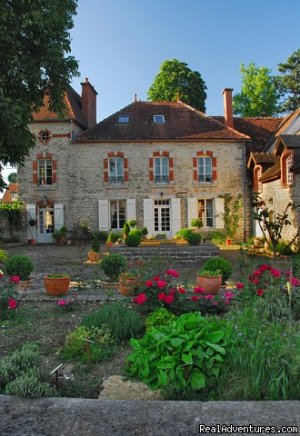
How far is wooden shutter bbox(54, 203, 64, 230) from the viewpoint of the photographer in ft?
61.7

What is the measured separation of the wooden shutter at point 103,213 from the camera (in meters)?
18.8

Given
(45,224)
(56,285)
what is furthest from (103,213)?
(56,285)

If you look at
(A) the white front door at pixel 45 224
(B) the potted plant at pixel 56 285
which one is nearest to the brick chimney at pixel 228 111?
(A) the white front door at pixel 45 224

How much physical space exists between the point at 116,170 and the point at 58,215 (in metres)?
3.92

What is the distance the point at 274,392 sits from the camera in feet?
7.28

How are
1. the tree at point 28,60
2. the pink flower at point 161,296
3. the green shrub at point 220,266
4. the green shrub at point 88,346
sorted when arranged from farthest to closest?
the tree at point 28,60, the green shrub at point 220,266, the pink flower at point 161,296, the green shrub at point 88,346

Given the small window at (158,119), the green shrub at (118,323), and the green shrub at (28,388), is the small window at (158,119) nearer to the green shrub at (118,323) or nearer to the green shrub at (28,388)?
the green shrub at (118,323)

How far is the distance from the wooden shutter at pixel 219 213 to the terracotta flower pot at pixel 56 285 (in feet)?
45.6

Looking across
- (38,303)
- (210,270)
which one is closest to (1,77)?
(38,303)

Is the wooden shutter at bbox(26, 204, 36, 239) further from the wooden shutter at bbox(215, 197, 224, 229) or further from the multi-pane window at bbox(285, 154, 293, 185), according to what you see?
the multi-pane window at bbox(285, 154, 293, 185)

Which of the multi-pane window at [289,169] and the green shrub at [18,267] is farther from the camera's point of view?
the multi-pane window at [289,169]

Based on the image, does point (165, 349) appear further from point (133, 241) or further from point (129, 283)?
point (133, 241)

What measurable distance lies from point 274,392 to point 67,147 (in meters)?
18.1

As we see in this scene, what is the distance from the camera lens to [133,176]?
1903cm
